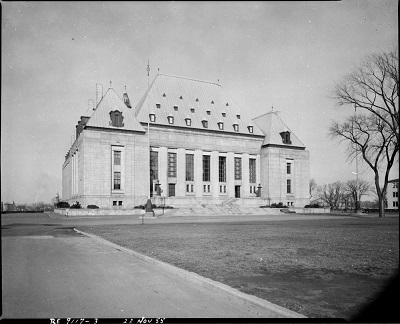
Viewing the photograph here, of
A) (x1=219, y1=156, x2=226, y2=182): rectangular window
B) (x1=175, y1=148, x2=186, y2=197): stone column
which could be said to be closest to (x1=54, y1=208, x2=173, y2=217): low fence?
(x1=175, y1=148, x2=186, y2=197): stone column

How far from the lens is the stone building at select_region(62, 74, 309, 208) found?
199 feet

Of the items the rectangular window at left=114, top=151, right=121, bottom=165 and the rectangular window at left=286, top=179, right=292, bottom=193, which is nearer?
the rectangular window at left=114, top=151, right=121, bottom=165

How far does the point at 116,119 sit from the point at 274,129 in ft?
117

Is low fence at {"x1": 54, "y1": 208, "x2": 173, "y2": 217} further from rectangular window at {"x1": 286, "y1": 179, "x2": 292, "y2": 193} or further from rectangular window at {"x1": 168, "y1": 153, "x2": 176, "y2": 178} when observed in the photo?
rectangular window at {"x1": 286, "y1": 179, "x2": 292, "y2": 193}

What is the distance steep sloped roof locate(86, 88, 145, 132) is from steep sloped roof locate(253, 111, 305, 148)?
1139 inches

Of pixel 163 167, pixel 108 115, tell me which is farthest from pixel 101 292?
pixel 163 167

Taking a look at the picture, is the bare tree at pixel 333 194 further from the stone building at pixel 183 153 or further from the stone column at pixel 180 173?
the stone column at pixel 180 173

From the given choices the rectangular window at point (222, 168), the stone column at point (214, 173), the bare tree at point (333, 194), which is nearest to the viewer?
the stone column at point (214, 173)

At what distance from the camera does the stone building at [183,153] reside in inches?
2386

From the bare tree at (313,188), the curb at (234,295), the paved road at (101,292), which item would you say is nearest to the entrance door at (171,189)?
the paved road at (101,292)

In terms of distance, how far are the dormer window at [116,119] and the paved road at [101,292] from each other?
169ft

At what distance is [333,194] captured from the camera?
5256 inches

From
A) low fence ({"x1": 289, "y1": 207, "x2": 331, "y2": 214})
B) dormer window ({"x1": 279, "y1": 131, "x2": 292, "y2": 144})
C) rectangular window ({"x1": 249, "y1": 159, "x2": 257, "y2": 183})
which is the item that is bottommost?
low fence ({"x1": 289, "y1": 207, "x2": 331, "y2": 214})

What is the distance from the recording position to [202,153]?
235ft
